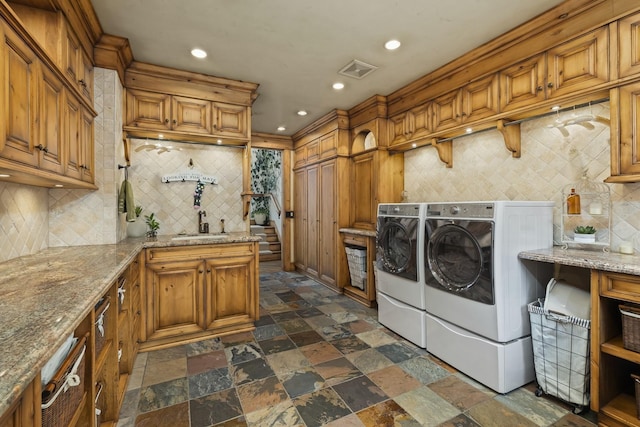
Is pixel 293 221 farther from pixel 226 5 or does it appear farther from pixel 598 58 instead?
pixel 598 58

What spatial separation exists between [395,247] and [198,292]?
1.93m

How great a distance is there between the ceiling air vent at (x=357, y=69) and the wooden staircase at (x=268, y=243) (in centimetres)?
468

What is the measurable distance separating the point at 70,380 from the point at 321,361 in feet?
5.84

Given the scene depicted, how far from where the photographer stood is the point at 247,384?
213cm

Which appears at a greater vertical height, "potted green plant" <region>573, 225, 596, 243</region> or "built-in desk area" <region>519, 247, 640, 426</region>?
"potted green plant" <region>573, 225, 596, 243</region>

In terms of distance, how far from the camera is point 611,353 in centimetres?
168

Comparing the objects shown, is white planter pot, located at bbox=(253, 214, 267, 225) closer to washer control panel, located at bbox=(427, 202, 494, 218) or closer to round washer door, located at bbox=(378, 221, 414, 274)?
round washer door, located at bbox=(378, 221, 414, 274)

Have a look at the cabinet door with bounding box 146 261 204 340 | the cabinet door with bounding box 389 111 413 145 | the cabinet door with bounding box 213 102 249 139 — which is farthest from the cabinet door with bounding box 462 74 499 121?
the cabinet door with bounding box 146 261 204 340

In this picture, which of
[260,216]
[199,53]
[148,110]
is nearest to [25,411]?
[199,53]

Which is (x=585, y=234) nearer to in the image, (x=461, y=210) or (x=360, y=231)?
(x=461, y=210)

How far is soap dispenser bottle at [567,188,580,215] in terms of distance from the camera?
86.3 inches

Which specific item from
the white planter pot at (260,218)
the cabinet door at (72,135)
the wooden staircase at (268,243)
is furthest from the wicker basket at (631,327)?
the white planter pot at (260,218)

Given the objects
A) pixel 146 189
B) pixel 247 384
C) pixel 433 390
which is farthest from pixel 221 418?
pixel 146 189

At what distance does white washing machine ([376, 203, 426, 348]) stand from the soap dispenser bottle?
1023 millimetres
